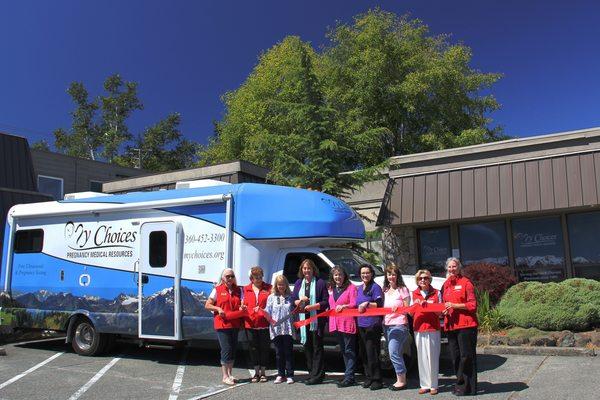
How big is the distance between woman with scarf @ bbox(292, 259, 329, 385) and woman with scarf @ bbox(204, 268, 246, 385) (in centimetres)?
82

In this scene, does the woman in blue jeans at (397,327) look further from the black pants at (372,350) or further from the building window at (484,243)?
the building window at (484,243)

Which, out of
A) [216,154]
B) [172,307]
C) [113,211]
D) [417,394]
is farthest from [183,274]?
[216,154]

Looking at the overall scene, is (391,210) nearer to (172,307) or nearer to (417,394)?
(172,307)

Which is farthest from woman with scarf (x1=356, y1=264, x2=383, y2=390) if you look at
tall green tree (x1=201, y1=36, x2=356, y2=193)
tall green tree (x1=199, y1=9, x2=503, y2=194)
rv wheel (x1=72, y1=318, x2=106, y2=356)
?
tall green tree (x1=199, y1=9, x2=503, y2=194)

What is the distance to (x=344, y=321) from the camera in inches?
291

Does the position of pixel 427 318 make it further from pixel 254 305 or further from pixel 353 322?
pixel 254 305

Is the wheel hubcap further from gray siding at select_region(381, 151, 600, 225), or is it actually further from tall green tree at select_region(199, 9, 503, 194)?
tall green tree at select_region(199, 9, 503, 194)

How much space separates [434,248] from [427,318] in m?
8.10

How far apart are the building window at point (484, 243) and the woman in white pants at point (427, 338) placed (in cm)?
730

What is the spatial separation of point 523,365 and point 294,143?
7712mm

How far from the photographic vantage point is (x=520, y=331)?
31.6 feet

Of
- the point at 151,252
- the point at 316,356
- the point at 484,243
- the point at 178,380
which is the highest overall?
the point at 484,243

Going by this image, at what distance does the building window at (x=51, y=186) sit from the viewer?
23.6 meters

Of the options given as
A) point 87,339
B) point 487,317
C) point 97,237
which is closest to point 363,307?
point 487,317
